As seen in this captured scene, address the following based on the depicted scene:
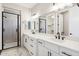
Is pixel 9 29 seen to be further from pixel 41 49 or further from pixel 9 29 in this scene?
pixel 41 49

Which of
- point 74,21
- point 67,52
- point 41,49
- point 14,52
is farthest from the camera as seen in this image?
point 41,49

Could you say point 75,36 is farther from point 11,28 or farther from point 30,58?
point 11,28

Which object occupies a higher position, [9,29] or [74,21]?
[74,21]

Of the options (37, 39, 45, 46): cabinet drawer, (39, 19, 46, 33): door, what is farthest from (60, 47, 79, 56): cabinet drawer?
(39, 19, 46, 33): door

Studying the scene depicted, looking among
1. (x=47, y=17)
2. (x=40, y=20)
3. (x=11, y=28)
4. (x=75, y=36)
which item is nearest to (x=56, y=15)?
(x=47, y=17)

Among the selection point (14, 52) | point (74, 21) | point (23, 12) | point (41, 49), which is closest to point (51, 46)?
point (41, 49)

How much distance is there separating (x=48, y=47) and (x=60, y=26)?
60cm

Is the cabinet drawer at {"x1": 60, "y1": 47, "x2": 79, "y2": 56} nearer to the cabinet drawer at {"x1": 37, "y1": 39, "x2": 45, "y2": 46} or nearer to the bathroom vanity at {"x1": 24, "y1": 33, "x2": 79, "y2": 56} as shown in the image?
the bathroom vanity at {"x1": 24, "y1": 33, "x2": 79, "y2": 56}

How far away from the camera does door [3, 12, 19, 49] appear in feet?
5.90

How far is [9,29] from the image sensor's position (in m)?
1.83

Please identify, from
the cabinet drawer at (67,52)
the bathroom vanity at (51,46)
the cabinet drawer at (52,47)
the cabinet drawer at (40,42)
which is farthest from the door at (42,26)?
the cabinet drawer at (67,52)

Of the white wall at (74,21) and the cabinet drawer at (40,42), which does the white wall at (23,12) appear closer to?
the cabinet drawer at (40,42)

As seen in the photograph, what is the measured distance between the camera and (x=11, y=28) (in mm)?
1848

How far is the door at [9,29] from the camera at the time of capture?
70.7 inches
